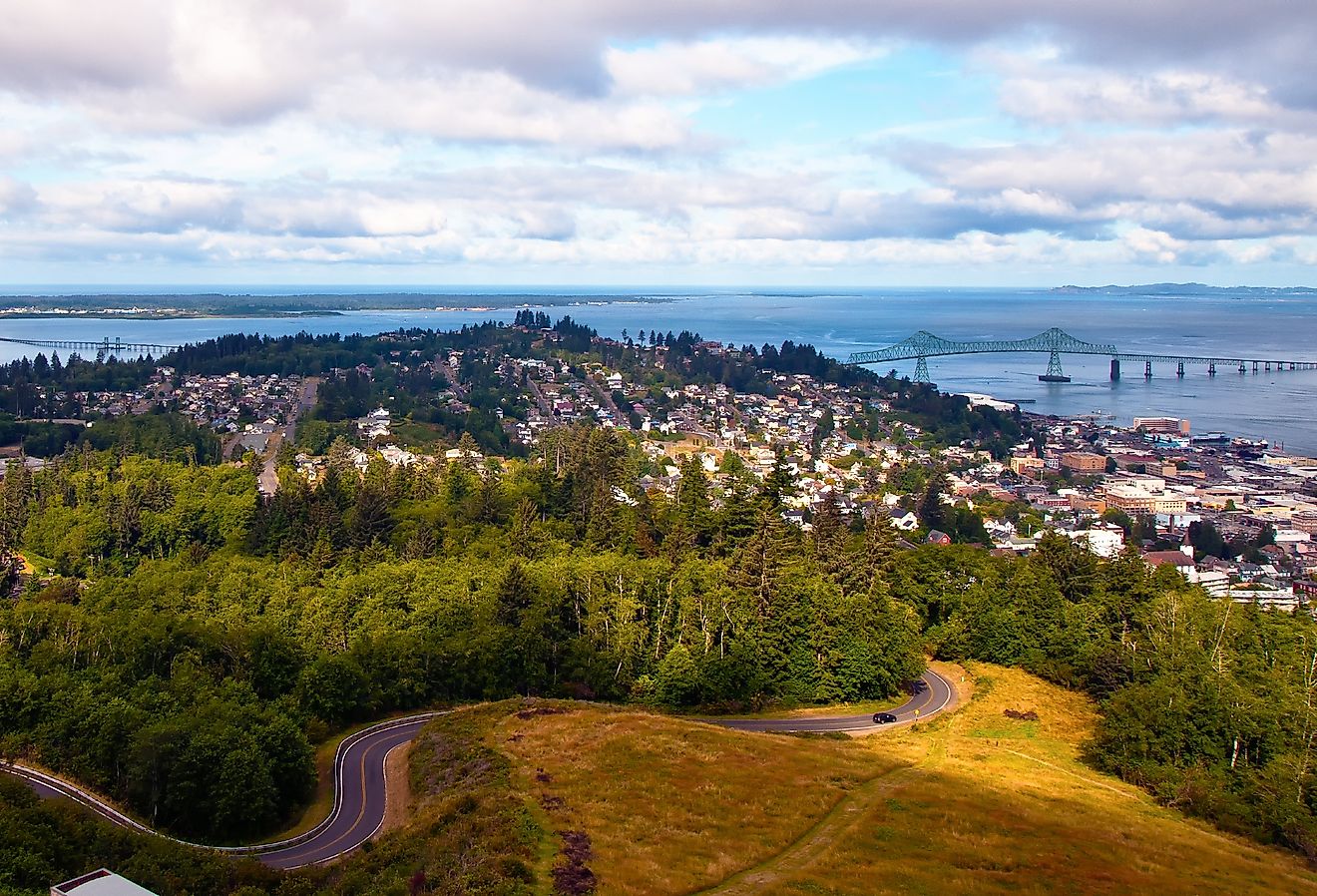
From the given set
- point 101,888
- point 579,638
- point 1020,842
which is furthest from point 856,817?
point 579,638

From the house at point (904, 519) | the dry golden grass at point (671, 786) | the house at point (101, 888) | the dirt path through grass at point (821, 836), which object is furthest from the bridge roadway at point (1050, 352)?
the house at point (101, 888)

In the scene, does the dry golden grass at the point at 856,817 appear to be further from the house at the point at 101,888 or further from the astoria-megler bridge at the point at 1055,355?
the astoria-megler bridge at the point at 1055,355

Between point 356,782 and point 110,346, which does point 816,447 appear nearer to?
point 356,782

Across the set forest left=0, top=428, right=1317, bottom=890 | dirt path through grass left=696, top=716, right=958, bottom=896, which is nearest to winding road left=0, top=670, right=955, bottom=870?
forest left=0, top=428, right=1317, bottom=890

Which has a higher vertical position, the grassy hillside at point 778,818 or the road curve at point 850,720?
the grassy hillside at point 778,818

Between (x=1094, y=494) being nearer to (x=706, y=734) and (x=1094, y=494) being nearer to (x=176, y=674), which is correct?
(x=706, y=734)
